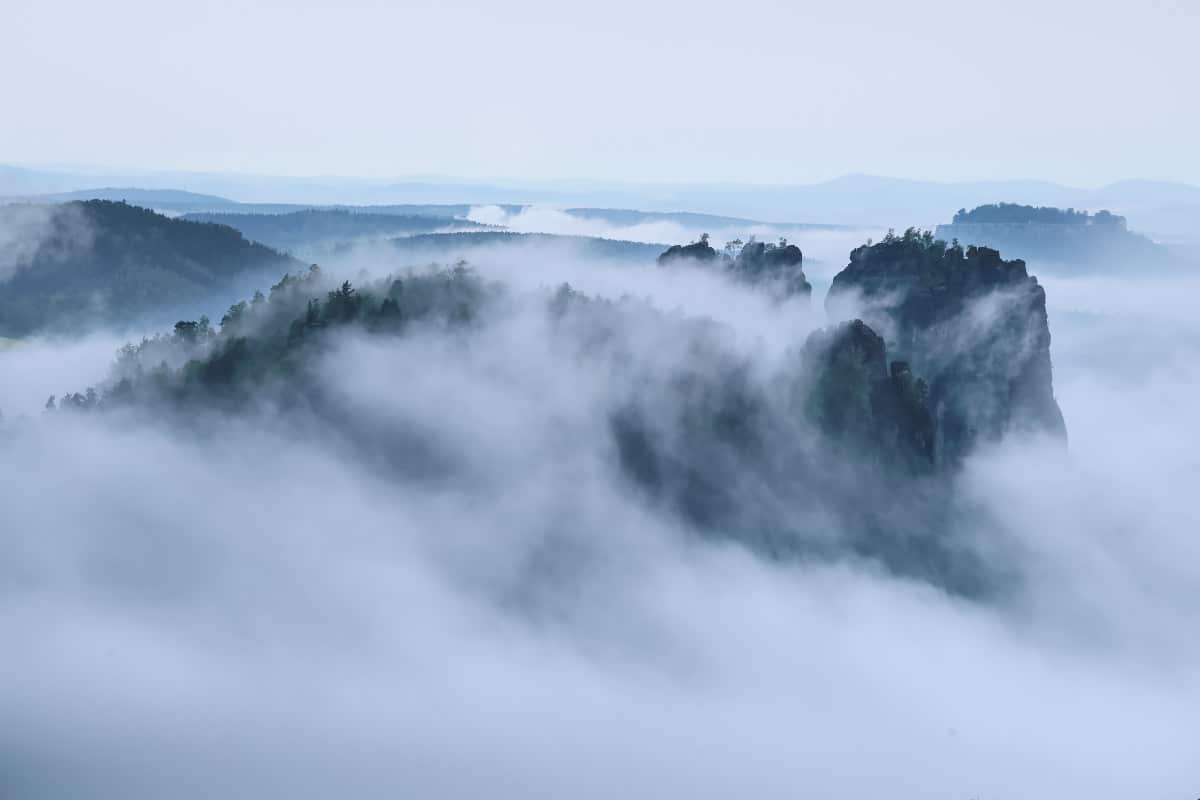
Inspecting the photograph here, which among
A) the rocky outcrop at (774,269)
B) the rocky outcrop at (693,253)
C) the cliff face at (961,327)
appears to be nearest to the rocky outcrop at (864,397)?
the cliff face at (961,327)

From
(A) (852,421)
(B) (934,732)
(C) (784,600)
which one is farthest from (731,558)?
(B) (934,732)

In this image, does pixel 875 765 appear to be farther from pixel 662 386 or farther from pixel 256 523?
pixel 256 523

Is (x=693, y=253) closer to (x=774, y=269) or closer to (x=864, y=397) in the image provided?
(x=774, y=269)

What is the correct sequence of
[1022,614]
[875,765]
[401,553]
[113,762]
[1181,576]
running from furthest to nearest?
[1181,576] < [401,553] < [1022,614] < [875,765] < [113,762]

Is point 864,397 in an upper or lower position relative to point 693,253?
lower

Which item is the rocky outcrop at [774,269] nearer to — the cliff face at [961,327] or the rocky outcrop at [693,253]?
the rocky outcrop at [693,253]

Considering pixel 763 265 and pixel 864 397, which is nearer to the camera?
pixel 864 397

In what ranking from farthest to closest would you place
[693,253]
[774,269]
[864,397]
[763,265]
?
[763,265], [774,269], [693,253], [864,397]

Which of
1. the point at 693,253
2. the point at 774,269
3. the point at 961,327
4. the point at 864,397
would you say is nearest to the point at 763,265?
the point at 774,269

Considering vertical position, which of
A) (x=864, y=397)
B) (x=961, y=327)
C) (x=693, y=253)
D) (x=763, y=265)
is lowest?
(x=864, y=397)
